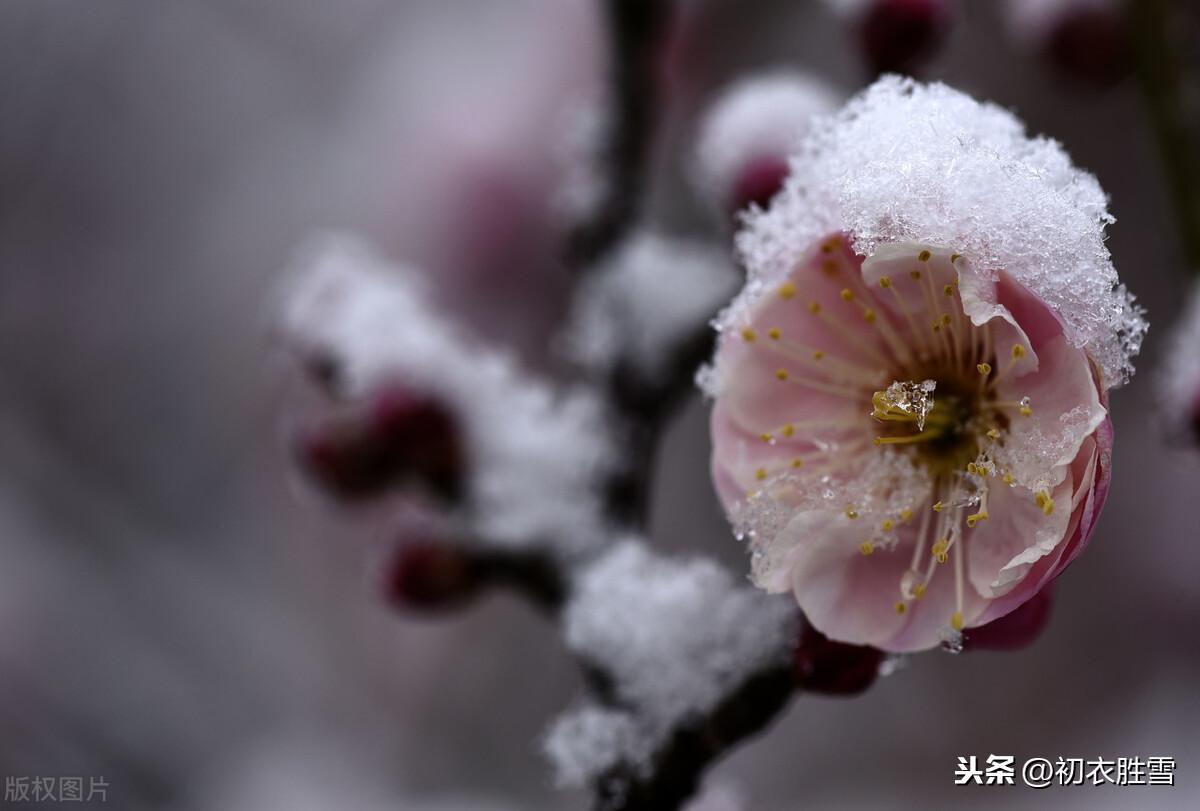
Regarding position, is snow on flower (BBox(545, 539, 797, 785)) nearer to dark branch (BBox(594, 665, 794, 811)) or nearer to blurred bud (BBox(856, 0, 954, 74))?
dark branch (BBox(594, 665, 794, 811))

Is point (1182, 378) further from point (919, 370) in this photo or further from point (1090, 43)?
point (1090, 43)

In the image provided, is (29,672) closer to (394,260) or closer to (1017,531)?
(394,260)

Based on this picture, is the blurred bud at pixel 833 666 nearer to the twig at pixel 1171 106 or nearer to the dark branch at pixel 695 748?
the dark branch at pixel 695 748

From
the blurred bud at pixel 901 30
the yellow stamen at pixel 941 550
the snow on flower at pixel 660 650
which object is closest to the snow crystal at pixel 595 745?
the snow on flower at pixel 660 650

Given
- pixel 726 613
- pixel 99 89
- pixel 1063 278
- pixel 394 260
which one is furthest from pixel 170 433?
pixel 1063 278

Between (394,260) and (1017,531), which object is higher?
(394,260)
